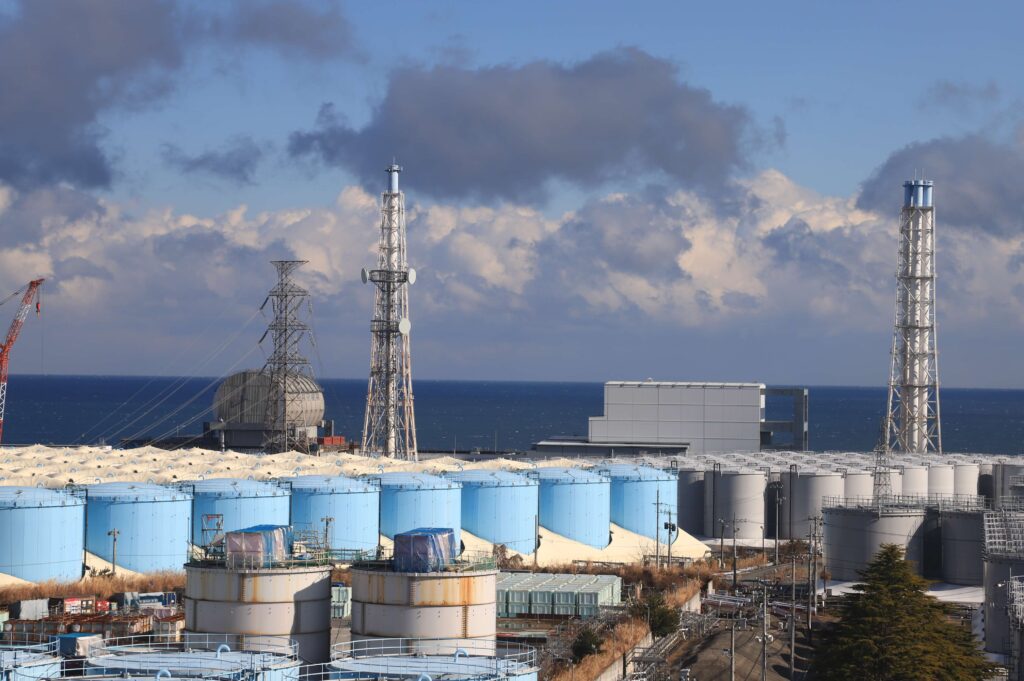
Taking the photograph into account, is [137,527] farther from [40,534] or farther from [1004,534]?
[1004,534]

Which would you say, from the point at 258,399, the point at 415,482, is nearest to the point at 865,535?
the point at 415,482

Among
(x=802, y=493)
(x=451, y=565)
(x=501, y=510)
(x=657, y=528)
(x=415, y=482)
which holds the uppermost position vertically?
(x=415, y=482)

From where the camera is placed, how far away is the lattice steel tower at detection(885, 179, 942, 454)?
329 ft

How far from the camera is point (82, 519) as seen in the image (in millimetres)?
57656

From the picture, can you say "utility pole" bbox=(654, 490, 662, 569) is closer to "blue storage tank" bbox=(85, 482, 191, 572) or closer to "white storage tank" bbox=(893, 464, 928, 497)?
"white storage tank" bbox=(893, 464, 928, 497)

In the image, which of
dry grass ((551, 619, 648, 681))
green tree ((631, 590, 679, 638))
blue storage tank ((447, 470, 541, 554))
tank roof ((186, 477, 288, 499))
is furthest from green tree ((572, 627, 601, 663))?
blue storage tank ((447, 470, 541, 554))

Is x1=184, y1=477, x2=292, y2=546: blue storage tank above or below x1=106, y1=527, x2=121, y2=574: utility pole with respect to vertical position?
above

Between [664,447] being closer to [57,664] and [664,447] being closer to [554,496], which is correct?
[554,496]

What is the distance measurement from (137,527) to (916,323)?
192ft

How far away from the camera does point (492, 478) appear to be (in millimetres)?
70312

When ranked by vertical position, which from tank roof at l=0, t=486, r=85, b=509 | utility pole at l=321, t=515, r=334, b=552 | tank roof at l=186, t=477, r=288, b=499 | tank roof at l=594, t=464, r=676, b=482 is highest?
tank roof at l=594, t=464, r=676, b=482

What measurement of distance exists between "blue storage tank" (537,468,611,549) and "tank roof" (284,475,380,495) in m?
9.97

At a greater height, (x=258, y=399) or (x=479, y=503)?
(x=258, y=399)

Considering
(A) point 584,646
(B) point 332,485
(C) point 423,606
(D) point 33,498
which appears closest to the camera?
(C) point 423,606
